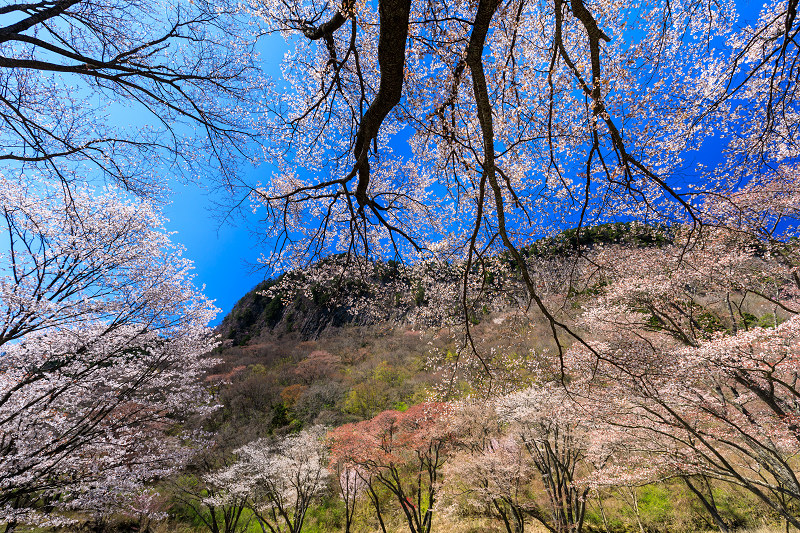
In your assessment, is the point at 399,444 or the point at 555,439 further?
the point at 399,444

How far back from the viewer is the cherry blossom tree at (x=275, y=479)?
10867mm

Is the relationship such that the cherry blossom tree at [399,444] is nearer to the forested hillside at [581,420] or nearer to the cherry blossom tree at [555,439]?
the forested hillside at [581,420]

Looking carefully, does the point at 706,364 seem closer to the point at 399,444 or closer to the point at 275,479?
the point at 399,444

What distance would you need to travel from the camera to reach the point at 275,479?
11.5m

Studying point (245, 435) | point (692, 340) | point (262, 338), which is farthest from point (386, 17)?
point (262, 338)

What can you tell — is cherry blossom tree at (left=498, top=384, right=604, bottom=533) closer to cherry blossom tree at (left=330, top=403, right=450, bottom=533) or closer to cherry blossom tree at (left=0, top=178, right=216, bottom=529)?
cherry blossom tree at (left=330, top=403, right=450, bottom=533)

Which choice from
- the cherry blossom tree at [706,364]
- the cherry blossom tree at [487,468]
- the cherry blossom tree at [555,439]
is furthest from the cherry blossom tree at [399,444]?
the cherry blossom tree at [706,364]

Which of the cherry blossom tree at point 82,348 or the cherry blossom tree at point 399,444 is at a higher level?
the cherry blossom tree at point 82,348

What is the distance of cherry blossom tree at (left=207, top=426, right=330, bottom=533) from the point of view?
10867 millimetres

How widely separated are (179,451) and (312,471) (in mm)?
4704

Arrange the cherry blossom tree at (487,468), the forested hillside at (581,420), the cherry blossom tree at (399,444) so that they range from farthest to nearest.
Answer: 1. the cherry blossom tree at (399,444)
2. the cherry blossom tree at (487,468)
3. the forested hillside at (581,420)

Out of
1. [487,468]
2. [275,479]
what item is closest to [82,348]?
[275,479]

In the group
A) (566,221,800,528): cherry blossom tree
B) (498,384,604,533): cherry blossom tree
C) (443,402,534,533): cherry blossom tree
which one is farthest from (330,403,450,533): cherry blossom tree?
(566,221,800,528): cherry blossom tree

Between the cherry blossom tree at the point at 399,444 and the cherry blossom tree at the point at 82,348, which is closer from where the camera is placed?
the cherry blossom tree at the point at 82,348
